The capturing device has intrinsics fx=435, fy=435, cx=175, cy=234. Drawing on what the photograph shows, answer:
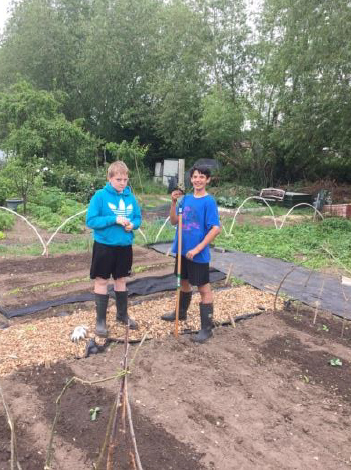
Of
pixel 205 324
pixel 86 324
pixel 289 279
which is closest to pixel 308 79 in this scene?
pixel 289 279

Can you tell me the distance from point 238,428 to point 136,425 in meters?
0.60

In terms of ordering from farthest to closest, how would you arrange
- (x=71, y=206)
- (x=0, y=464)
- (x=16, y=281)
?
(x=71, y=206)
(x=16, y=281)
(x=0, y=464)

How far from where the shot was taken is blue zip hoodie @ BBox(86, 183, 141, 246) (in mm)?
3475

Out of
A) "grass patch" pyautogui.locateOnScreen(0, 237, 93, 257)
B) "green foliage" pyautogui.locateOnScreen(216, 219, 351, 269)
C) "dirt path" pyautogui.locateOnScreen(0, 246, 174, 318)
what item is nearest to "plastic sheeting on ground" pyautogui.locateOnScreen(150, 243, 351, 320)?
"green foliage" pyautogui.locateOnScreen(216, 219, 351, 269)

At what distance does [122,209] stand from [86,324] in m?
1.14

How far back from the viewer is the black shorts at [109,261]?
A: 3.58 m

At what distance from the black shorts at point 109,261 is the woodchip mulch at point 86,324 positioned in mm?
535

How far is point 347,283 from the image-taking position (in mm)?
5668

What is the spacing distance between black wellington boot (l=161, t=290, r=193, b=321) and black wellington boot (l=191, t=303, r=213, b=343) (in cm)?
29

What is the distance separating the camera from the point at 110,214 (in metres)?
3.55

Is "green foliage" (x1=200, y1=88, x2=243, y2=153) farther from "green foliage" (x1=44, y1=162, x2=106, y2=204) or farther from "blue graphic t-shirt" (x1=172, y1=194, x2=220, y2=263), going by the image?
"blue graphic t-shirt" (x1=172, y1=194, x2=220, y2=263)

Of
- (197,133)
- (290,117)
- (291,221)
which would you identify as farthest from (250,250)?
(197,133)

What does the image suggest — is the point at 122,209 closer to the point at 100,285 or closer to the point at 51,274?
the point at 100,285

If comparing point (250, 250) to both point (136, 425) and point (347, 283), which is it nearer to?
point (347, 283)
